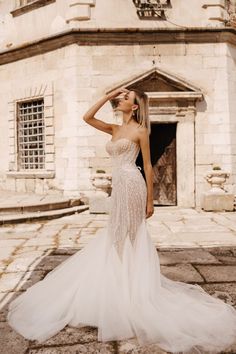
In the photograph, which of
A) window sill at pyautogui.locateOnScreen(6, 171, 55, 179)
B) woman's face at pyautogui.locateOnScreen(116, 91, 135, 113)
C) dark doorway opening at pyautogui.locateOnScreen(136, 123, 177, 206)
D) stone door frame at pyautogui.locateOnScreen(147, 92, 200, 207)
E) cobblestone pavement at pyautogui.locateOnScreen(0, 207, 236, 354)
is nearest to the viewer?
cobblestone pavement at pyautogui.locateOnScreen(0, 207, 236, 354)

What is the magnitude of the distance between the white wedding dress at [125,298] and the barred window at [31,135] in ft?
31.6

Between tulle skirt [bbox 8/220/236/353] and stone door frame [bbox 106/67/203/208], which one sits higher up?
stone door frame [bbox 106/67/203/208]

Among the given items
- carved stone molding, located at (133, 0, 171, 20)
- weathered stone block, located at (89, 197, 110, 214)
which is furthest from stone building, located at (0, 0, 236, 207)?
weathered stone block, located at (89, 197, 110, 214)

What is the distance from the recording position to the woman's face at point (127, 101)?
320cm

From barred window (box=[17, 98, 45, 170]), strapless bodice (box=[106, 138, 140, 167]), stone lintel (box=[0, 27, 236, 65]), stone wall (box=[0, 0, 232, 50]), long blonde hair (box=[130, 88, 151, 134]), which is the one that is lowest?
strapless bodice (box=[106, 138, 140, 167])

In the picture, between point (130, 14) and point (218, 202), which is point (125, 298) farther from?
point (130, 14)

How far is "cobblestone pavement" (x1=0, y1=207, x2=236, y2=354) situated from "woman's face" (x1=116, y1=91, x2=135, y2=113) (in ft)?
6.00

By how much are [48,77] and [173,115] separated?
4.22m

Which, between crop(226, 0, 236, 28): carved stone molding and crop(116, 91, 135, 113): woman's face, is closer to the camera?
crop(116, 91, 135, 113): woman's face

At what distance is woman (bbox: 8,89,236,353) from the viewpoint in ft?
9.09

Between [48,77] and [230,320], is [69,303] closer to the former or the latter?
[230,320]

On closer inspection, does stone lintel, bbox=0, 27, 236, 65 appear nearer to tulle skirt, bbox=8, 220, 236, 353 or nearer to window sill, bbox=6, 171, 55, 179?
window sill, bbox=6, 171, 55, 179

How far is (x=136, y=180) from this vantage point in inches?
129

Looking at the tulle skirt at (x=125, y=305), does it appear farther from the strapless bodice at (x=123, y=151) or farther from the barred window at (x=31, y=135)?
the barred window at (x=31, y=135)
